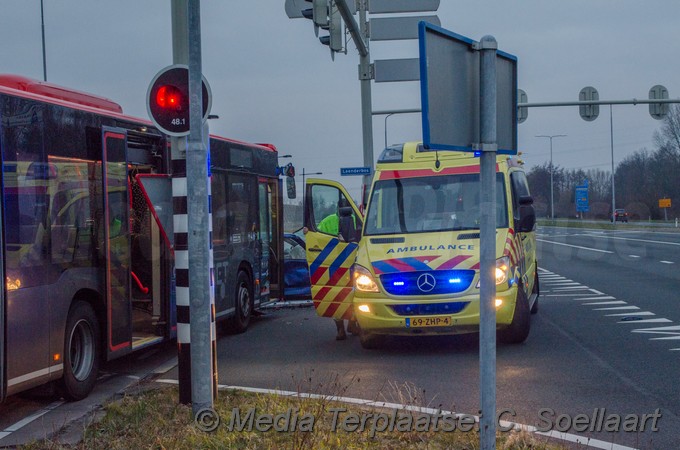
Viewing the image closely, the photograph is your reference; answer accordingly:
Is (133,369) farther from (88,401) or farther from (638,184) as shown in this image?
(638,184)

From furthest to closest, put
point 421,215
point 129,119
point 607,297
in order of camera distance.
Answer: point 607,297, point 421,215, point 129,119

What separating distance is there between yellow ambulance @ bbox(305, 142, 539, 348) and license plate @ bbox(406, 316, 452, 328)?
0.01m

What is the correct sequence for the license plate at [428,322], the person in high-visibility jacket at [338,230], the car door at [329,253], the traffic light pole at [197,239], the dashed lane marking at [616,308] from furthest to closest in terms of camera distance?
1. the person in high-visibility jacket at [338,230]
2. the dashed lane marking at [616,308]
3. the car door at [329,253]
4. the license plate at [428,322]
5. the traffic light pole at [197,239]

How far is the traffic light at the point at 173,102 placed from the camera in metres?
7.20

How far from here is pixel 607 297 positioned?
56.4 feet

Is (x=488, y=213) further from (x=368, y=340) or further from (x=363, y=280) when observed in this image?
(x=368, y=340)

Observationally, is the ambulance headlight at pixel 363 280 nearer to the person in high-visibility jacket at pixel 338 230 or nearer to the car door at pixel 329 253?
the car door at pixel 329 253

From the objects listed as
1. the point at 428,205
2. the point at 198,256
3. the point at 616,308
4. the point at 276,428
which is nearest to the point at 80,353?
the point at 198,256

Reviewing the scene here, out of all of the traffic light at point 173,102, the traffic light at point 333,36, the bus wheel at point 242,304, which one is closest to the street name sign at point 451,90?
the traffic light at point 173,102

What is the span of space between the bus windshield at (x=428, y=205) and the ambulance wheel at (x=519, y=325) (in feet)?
3.40

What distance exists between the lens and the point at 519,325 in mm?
11086

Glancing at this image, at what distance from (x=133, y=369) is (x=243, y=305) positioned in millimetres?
A: 3644

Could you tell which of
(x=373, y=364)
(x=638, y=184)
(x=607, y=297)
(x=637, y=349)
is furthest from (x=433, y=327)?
(x=638, y=184)

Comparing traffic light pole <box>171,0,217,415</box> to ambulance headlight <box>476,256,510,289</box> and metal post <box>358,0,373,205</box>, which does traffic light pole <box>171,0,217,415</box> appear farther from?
metal post <box>358,0,373,205</box>
